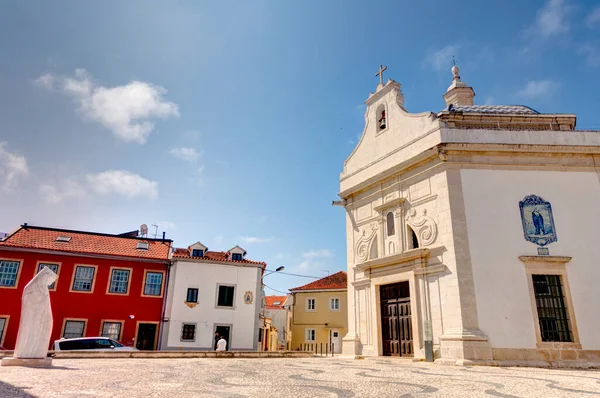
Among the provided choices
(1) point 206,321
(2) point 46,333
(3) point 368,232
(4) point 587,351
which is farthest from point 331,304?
(2) point 46,333

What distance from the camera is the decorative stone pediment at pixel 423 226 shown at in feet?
50.3

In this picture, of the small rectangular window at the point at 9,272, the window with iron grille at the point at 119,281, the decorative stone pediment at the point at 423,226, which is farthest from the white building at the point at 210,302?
the decorative stone pediment at the point at 423,226

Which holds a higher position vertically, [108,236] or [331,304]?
[108,236]

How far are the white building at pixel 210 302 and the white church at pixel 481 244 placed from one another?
10576mm

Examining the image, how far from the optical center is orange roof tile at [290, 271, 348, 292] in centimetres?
3569


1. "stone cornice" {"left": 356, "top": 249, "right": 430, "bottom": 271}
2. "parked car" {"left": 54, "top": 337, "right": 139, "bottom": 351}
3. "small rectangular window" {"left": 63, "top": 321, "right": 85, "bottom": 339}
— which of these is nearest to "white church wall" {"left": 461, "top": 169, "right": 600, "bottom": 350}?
"stone cornice" {"left": 356, "top": 249, "right": 430, "bottom": 271}

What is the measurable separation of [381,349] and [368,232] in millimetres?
5087

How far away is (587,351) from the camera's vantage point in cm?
1314

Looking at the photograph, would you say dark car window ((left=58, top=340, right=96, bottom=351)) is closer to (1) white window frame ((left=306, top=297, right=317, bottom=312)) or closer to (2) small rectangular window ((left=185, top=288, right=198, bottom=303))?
A: (2) small rectangular window ((left=185, top=288, right=198, bottom=303))

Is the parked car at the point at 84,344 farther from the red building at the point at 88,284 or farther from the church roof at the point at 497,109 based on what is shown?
the church roof at the point at 497,109

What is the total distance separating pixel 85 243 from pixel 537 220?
25747mm

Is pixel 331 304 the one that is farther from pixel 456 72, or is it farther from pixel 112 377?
pixel 112 377

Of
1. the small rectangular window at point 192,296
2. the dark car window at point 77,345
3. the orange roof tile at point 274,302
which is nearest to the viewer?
the dark car window at point 77,345

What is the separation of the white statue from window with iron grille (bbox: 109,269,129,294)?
56.5 feet
